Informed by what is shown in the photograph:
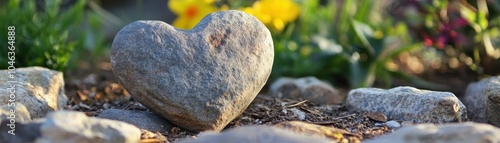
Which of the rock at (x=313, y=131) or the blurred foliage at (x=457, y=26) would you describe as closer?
the rock at (x=313, y=131)

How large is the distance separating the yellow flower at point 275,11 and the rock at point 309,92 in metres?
0.52

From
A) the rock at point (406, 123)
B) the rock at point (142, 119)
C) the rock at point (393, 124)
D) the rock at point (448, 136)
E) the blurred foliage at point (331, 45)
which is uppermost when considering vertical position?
the blurred foliage at point (331, 45)

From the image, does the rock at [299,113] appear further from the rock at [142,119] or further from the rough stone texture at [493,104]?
the rough stone texture at [493,104]

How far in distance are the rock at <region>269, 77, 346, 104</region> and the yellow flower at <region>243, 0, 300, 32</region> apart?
521mm

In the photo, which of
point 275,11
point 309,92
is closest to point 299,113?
point 309,92

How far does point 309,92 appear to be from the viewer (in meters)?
2.93

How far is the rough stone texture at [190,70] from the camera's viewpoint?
208cm

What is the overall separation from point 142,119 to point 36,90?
45cm

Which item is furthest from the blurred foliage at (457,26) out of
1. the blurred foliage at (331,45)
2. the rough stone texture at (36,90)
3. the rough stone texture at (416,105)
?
the rough stone texture at (36,90)

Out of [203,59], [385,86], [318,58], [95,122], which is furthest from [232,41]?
[385,86]

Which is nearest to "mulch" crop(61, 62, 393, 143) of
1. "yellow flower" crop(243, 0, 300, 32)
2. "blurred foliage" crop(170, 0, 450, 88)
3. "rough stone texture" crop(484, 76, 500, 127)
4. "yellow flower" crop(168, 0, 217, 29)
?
"rough stone texture" crop(484, 76, 500, 127)

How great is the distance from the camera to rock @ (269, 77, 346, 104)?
2904 mm

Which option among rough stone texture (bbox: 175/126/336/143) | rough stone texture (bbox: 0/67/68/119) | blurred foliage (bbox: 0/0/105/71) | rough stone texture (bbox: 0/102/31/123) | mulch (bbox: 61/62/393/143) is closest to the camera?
rough stone texture (bbox: 175/126/336/143)

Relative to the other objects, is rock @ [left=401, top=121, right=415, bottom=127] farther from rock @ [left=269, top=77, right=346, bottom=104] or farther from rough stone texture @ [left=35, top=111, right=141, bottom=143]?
rough stone texture @ [left=35, top=111, right=141, bottom=143]
